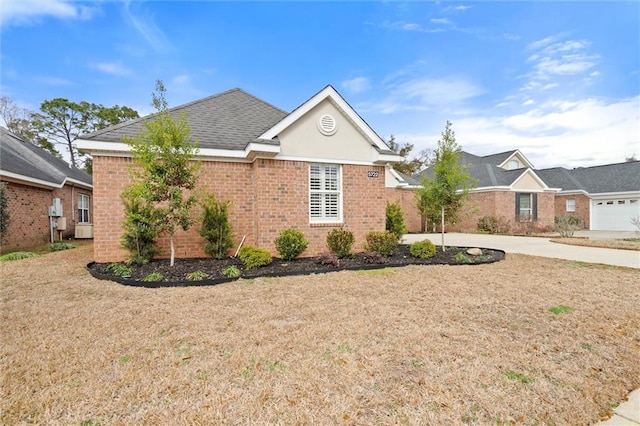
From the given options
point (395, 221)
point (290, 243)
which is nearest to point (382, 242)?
point (290, 243)

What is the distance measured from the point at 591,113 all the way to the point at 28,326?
21.9 m

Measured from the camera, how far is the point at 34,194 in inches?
543

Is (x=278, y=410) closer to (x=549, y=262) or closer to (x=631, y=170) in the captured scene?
(x=549, y=262)

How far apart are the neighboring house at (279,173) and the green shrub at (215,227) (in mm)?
687

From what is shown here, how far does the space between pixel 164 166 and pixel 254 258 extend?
3.25 meters

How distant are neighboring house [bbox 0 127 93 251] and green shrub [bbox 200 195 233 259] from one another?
9.28 metres

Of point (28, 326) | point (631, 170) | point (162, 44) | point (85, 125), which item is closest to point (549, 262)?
point (28, 326)

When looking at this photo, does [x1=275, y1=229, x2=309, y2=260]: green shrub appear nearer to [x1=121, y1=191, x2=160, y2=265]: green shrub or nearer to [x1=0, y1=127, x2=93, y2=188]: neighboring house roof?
[x1=121, y1=191, x2=160, y2=265]: green shrub

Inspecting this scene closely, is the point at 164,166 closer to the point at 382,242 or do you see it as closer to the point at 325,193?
the point at 325,193

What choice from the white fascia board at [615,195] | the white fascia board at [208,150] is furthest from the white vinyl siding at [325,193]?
the white fascia board at [615,195]

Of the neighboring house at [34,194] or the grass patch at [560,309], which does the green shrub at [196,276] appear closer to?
the grass patch at [560,309]

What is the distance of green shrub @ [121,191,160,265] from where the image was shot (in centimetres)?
779

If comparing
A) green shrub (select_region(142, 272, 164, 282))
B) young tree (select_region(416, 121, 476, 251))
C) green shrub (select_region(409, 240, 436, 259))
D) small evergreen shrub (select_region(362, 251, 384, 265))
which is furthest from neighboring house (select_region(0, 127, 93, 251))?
young tree (select_region(416, 121, 476, 251))

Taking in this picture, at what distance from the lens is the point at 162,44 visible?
1066 cm
